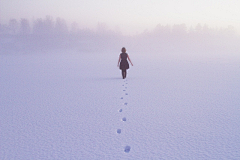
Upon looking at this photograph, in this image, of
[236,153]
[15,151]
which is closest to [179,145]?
[236,153]

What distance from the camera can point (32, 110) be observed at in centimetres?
520

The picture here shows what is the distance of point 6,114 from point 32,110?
0.60 metres

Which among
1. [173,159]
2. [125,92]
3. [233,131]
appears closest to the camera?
[173,159]

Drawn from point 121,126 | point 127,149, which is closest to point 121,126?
point 121,126

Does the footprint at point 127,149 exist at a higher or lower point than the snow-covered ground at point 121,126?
lower

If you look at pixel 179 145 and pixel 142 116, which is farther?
Answer: pixel 142 116

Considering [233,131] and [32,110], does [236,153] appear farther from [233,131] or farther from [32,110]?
[32,110]

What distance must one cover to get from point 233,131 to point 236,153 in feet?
2.74

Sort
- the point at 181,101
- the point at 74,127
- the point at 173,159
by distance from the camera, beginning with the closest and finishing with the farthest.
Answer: the point at 173,159 → the point at 74,127 → the point at 181,101

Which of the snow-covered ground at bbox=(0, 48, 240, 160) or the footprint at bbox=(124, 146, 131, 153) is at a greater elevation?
the snow-covered ground at bbox=(0, 48, 240, 160)

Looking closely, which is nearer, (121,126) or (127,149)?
(127,149)

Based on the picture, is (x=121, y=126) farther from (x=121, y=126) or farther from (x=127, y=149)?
(x=127, y=149)

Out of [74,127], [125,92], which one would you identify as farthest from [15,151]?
[125,92]

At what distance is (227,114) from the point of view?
4668 mm
